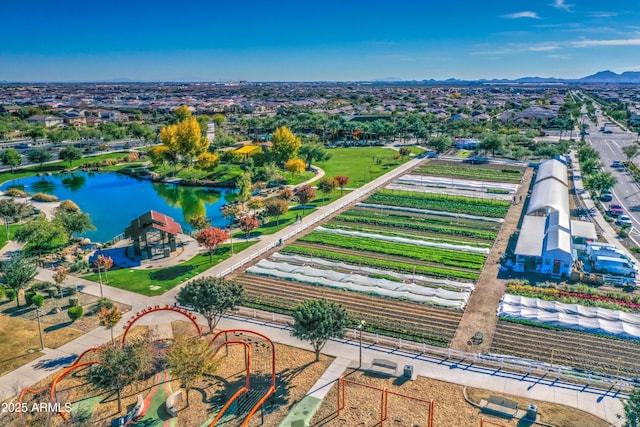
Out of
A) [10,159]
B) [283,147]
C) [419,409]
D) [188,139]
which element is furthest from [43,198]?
[419,409]

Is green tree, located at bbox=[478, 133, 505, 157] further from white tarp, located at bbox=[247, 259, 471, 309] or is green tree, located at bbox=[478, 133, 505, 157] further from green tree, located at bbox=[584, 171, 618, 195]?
white tarp, located at bbox=[247, 259, 471, 309]

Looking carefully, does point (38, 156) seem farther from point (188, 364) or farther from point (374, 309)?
point (188, 364)

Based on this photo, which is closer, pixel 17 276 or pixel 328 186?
pixel 17 276

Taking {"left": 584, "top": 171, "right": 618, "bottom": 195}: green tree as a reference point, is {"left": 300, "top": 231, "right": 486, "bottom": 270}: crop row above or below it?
below

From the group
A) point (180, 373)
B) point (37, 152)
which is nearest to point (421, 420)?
point (180, 373)

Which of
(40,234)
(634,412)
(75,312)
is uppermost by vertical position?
(634,412)

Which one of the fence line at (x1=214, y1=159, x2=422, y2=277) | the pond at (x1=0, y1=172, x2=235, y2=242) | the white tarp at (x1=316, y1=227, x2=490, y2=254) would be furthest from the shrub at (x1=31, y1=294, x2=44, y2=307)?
the white tarp at (x1=316, y1=227, x2=490, y2=254)
